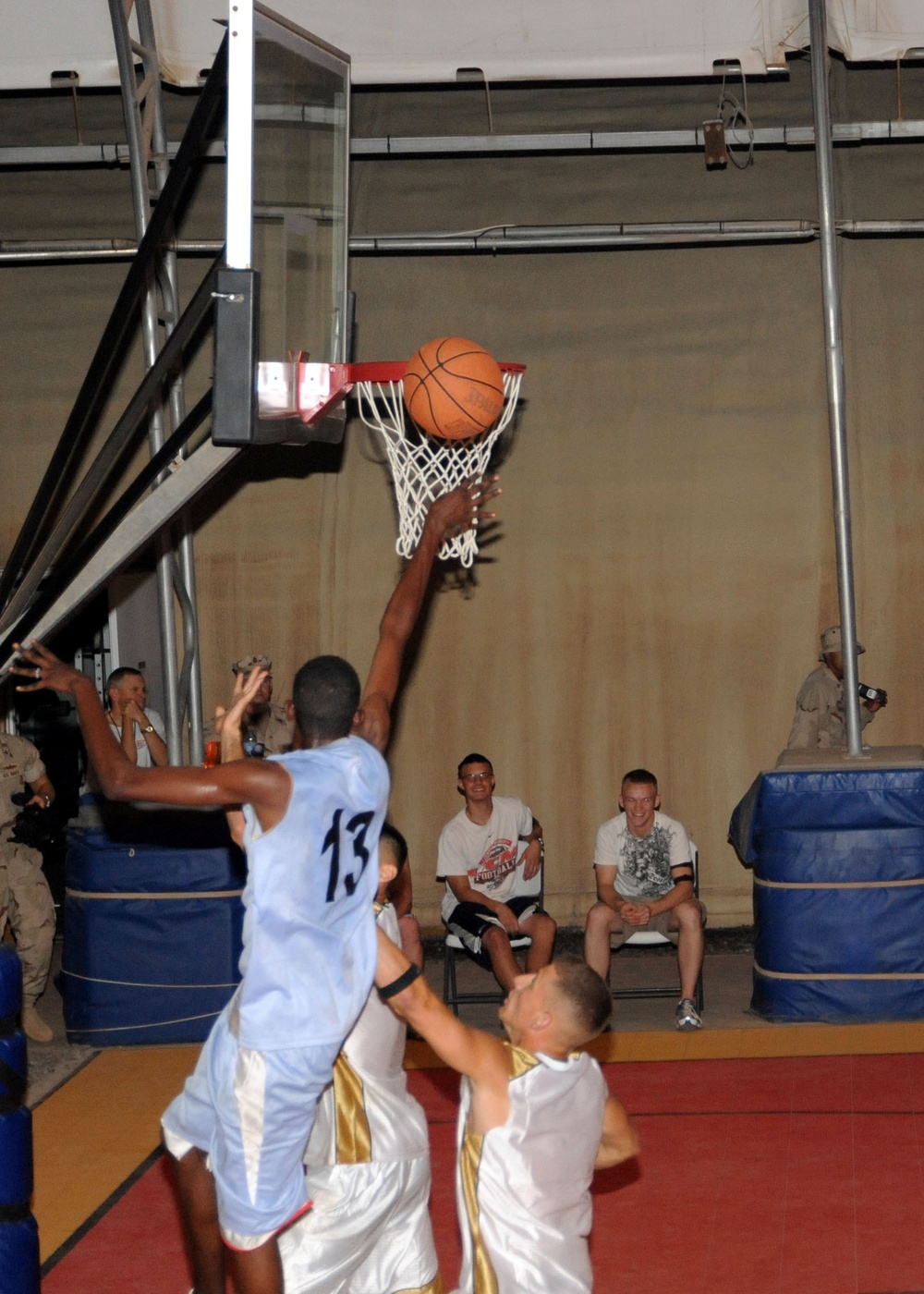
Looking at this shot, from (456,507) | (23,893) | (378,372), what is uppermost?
(378,372)

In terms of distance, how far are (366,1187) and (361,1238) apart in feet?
0.44

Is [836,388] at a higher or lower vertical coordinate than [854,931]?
higher

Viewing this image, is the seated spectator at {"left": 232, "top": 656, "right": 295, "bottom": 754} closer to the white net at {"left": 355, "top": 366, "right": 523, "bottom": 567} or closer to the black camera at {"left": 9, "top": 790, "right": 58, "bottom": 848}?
the black camera at {"left": 9, "top": 790, "right": 58, "bottom": 848}

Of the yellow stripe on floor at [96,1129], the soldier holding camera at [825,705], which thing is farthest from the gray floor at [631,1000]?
the soldier holding camera at [825,705]

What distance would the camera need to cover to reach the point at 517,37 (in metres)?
7.52

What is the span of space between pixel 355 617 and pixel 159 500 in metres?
4.67

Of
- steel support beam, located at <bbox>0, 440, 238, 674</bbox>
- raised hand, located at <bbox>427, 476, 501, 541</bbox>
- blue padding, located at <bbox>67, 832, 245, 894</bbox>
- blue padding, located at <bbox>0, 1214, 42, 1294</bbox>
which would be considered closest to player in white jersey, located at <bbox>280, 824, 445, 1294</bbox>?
blue padding, located at <bbox>0, 1214, 42, 1294</bbox>

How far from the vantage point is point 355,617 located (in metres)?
9.48

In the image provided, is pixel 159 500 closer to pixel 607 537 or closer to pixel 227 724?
pixel 227 724

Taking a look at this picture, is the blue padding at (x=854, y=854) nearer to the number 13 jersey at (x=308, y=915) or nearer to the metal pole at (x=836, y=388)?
the metal pole at (x=836, y=388)

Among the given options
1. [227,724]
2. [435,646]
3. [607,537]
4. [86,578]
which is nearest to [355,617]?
[435,646]

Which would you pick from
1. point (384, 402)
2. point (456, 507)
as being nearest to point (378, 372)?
point (384, 402)

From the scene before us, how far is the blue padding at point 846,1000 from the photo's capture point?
7.40 metres

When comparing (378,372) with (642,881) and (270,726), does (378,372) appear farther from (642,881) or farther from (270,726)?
(270,726)
